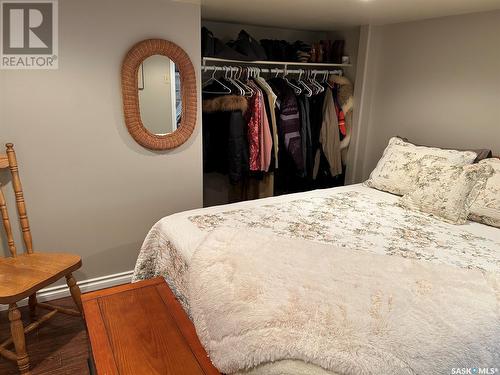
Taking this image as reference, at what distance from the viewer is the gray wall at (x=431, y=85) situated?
2.73 meters

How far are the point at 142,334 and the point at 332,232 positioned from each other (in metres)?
1.10

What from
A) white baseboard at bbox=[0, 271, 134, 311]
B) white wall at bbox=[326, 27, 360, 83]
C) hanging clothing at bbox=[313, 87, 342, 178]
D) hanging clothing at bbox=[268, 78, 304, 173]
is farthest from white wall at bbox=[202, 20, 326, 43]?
white baseboard at bbox=[0, 271, 134, 311]

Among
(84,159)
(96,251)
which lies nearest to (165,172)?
(84,159)

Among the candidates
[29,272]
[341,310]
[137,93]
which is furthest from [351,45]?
[29,272]

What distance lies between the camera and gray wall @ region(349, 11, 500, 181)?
2.73 m

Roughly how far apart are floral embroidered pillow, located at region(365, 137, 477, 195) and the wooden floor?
2284 mm

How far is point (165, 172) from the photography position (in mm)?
2812

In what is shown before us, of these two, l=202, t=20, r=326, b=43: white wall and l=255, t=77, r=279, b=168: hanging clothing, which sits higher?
l=202, t=20, r=326, b=43: white wall

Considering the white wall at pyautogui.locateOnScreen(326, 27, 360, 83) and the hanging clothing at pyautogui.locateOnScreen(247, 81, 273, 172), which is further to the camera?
the white wall at pyautogui.locateOnScreen(326, 27, 360, 83)

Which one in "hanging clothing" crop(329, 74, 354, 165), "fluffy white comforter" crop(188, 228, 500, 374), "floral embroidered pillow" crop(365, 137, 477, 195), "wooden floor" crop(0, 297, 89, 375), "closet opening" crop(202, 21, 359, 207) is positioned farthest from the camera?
"hanging clothing" crop(329, 74, 354, 165)

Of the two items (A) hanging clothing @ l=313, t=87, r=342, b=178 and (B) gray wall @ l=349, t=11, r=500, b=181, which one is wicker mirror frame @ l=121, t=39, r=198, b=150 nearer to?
(A) hanging clothing @ l=313, t=87, r=342, b=178

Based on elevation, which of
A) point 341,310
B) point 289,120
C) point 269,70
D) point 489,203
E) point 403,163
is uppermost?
point 269,70

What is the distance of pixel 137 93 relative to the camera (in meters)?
2.57

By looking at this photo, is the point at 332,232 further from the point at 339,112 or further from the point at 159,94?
the point at 339,112
